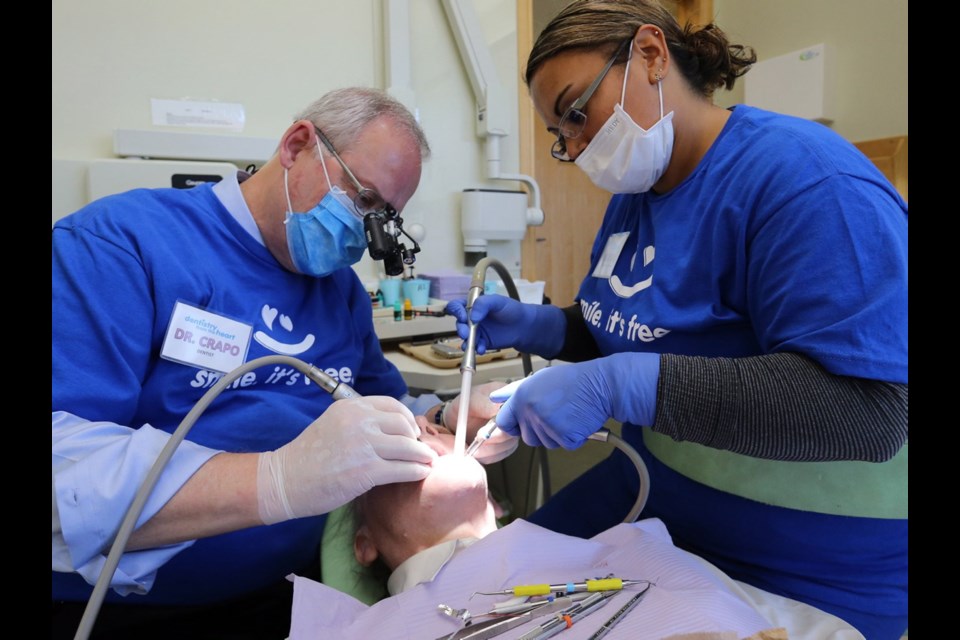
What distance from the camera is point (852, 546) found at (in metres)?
0.93

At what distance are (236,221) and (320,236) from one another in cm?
19

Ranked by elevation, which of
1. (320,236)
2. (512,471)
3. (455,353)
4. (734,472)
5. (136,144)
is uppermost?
(136,144)

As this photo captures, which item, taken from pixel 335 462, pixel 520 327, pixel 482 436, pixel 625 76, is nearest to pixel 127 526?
pixel 335 462

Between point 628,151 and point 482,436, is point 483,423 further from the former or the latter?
point 628,151

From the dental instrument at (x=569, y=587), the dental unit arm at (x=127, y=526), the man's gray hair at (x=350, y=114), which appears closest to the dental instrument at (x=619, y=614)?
the dental instrument at (x=569, y=587)

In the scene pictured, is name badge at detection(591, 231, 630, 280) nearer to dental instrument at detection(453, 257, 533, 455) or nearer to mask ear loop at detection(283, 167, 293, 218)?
dental instrument at detection(453, 257, 533, 455)

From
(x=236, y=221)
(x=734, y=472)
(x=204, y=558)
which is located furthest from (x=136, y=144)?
(x=734, y=472)

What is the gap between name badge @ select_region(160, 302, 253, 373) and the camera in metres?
1.04

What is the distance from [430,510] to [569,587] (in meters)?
0.31

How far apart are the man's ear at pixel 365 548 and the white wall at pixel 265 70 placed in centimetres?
164

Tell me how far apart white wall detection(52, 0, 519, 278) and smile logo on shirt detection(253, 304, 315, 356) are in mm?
1372

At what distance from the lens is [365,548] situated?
1109mm
